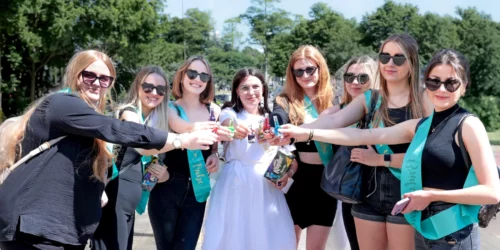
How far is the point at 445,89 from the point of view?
9.16 ft

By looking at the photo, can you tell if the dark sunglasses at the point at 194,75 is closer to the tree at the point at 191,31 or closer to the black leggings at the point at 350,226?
the black leggings at the point at 350,226

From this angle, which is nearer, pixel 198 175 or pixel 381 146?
pixel 381 146

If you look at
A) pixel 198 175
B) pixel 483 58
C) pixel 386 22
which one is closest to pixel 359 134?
pixel 198 175

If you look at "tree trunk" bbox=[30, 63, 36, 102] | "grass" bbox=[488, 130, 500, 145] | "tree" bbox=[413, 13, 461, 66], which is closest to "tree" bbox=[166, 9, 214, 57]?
"tree" bbox=[413, 13, 461, 66]

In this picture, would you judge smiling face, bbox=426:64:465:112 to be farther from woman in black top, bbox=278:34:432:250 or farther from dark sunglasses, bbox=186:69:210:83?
dark sunglasses, bbox=186:69:210:83

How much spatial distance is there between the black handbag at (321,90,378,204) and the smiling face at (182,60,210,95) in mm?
1330

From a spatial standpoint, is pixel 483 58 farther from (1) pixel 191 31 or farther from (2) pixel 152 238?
(1) pixel 191 31

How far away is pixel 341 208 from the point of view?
426 cm

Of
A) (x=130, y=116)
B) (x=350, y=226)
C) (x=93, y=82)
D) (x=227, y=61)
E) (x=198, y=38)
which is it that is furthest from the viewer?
(x=198, y=38)

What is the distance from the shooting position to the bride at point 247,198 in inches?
158

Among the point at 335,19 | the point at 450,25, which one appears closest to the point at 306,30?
the point at 335,19

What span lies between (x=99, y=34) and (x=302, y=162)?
23.9 meters

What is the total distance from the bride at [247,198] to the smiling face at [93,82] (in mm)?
1199

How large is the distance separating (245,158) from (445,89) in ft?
5.97
